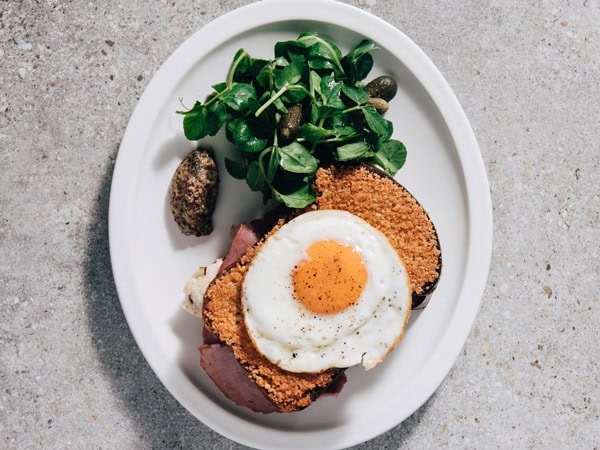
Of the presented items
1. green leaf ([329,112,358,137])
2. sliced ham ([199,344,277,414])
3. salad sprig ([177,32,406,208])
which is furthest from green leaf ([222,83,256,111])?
sliced ham ([199,344,277,414])

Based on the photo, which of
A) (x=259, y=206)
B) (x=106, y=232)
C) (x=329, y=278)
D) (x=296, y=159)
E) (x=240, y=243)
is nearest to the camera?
A: (x=329, y=278)

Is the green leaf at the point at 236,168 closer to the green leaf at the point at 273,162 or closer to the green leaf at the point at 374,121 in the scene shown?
the green leaf at the point at 273,162

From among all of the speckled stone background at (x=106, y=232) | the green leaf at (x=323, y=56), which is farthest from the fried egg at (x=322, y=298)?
the speckled stone background at (x=106, y=232)

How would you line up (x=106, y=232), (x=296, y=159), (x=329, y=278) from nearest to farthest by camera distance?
1. (x=329, y=278)
2. (x=296, y=159)
3. (x=106, y=232)

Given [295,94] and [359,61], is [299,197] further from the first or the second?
[359,61]

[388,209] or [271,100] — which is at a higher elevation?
[271,100]

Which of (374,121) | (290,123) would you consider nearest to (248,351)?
(290,123)
